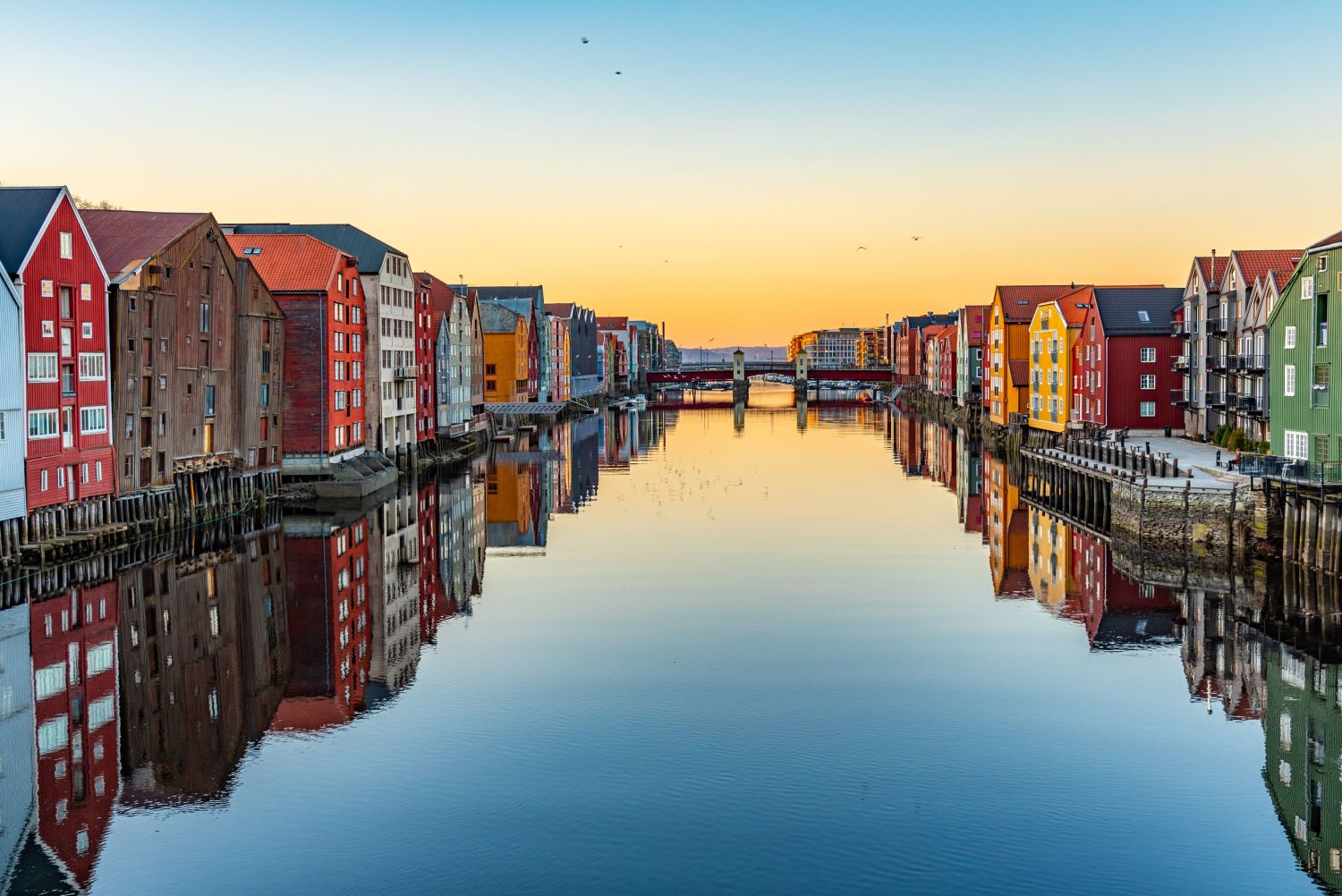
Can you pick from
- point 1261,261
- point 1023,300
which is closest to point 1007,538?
point 1261,261

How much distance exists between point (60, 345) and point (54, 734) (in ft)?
77.3

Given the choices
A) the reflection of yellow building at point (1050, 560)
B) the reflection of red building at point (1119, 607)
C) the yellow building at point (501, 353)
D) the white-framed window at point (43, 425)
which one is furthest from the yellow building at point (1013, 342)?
the white-framed window at point (43, 425)

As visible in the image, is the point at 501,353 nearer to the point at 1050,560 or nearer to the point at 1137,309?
the point at 1137,309

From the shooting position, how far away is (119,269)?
4841cm

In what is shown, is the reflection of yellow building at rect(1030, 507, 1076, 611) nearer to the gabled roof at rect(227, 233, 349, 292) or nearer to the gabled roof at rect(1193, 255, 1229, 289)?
the gabled roof at rect(1193, 255, 1229, 289)

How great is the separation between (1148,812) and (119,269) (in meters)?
42.0

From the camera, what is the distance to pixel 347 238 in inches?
3063

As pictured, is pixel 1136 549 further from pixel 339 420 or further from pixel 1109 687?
pixel 339 420

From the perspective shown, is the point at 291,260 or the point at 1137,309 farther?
the point at 1137,309

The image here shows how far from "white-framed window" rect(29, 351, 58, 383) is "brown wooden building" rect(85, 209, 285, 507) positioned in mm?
4072

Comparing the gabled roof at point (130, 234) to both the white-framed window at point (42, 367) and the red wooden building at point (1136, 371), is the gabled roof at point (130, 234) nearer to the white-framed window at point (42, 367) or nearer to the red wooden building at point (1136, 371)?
the white-framed window at point (42, 367)

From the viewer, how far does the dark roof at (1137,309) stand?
230 ft

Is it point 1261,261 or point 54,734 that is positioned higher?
point 1261,261

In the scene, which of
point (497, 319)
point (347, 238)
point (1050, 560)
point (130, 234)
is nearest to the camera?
point (1050, 560)
